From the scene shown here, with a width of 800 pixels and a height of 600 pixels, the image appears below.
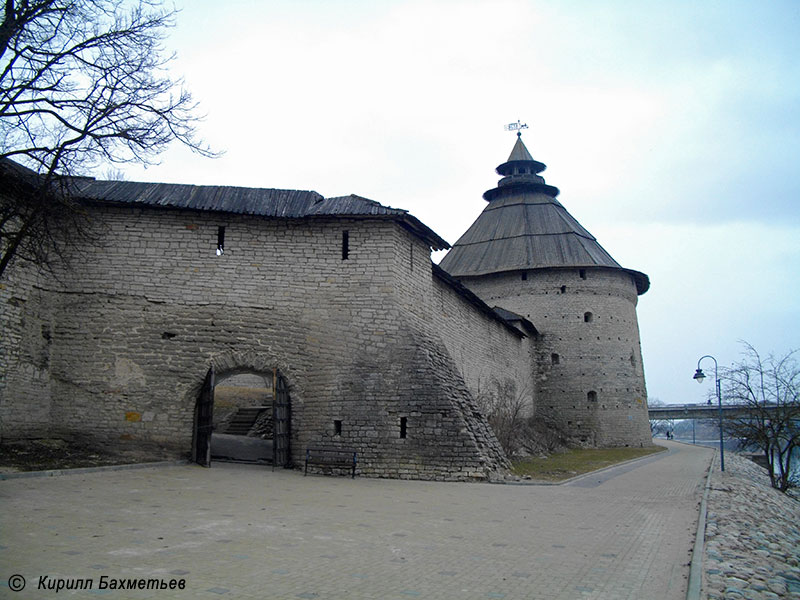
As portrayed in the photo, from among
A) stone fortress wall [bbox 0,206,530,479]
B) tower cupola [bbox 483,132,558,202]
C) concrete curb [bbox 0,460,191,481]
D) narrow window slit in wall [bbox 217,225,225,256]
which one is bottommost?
concrete curb [bbox 0,460,191,481]

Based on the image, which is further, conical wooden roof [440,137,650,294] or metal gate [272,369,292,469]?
conical wooden roof [440,137,650,294]

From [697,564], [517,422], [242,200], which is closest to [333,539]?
[697,564]

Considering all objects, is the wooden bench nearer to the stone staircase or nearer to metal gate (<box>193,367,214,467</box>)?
metal gate (<box>193,367,214,467</box>)

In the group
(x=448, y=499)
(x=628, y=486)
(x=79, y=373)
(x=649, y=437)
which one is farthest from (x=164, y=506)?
(x=649, y=437)

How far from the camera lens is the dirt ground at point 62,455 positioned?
1042cm

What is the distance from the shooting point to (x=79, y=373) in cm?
1279

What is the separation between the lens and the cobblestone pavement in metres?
4.76

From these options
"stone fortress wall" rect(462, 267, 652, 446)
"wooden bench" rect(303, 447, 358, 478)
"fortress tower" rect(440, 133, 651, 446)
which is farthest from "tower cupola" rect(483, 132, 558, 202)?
"wooden bench" rect(303, 447, 358, 478)

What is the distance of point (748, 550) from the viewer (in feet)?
22.7

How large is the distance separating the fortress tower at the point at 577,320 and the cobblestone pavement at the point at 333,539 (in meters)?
18.6

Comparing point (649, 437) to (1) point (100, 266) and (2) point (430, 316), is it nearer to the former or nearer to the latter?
(2) point (430, 316)

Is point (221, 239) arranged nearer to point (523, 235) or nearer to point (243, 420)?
point (243, 420)

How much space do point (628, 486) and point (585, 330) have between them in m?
17.3

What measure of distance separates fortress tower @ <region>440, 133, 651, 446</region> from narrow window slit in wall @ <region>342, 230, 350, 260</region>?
17.5 metres
